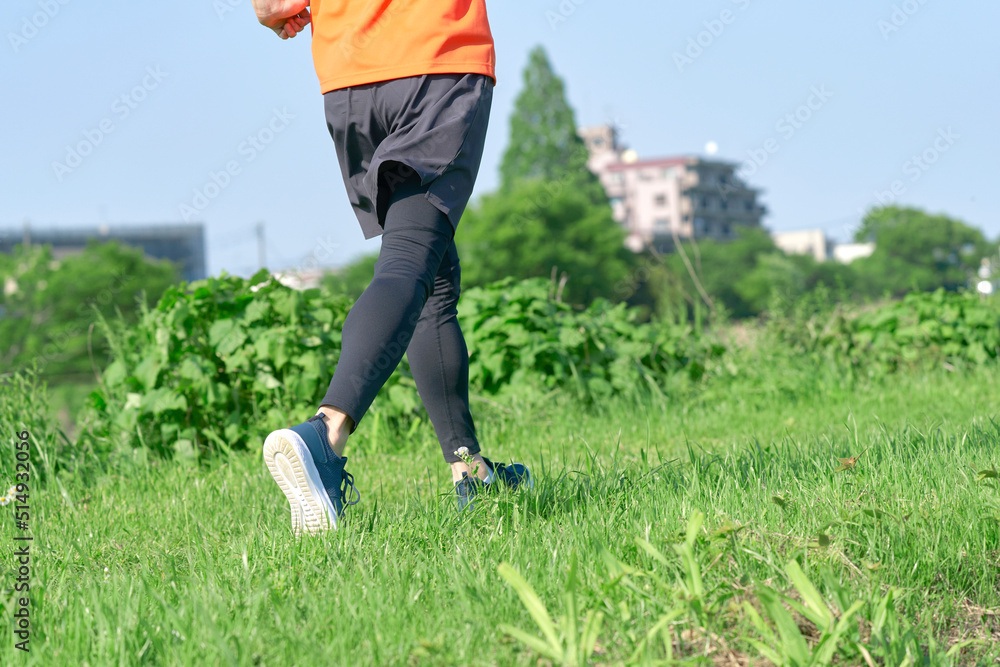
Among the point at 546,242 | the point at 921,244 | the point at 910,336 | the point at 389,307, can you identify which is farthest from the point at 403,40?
the point at 921,244

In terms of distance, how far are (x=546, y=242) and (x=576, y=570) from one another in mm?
62911

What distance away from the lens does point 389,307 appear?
181 centimetres

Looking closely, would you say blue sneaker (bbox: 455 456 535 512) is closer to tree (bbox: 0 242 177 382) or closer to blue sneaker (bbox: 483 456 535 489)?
blue sneaker (bbox: 483 456 535 489)

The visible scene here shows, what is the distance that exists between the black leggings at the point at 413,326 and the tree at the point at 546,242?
185 ft

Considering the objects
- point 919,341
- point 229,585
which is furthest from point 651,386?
point 229,585

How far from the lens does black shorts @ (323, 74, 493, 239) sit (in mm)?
1896

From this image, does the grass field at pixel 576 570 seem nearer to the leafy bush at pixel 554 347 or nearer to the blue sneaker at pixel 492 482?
the blue sneaker at pixel 492 482

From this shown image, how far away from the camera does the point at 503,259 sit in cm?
6194

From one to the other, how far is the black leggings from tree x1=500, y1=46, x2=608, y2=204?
55.7m

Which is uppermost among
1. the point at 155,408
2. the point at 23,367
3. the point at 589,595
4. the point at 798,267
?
the point at 798,267

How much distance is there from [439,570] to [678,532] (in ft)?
1.46

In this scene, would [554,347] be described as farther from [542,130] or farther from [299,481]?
[542,130]

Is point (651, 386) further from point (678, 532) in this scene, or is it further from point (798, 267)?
point (798, 267)

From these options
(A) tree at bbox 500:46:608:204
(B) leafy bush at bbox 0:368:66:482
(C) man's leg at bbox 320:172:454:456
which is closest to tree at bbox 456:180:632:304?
(A) tree at bbox 500:46:608:204
